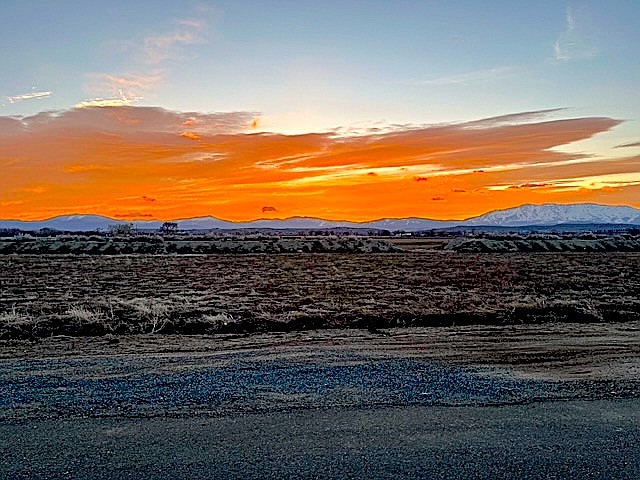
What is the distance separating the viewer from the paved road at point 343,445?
18.3 ft

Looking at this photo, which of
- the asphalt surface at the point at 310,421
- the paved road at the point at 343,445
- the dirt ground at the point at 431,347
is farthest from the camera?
the dirt ground at the point at 431,347

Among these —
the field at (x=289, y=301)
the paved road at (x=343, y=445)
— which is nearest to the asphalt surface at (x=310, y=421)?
the paved road at (x=343, y=445)

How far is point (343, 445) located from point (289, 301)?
15900 millimetres

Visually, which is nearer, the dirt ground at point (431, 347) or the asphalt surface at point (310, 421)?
the asphalt surface at point (310, 421)

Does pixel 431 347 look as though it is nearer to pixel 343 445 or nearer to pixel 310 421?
pixel 310 421

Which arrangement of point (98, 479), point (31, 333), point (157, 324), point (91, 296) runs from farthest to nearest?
point (91, 296), point (157, 324), point (31, 333), point (98, 479)

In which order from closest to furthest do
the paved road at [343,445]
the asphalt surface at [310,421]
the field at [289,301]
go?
the paved road at [343,445], the asphalt surface at [310,421], the field at [289,301]

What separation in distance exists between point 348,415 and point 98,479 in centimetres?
307

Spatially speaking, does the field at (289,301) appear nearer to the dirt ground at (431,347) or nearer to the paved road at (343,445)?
the dirt ground at (431,347)

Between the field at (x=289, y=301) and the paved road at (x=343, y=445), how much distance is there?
7919mm

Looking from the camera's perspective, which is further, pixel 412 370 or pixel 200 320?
pixel 200 320

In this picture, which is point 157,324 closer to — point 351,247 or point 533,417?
point 533,417

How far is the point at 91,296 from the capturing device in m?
24.3

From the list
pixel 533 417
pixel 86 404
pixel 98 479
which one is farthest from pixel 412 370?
pixel 98 479
